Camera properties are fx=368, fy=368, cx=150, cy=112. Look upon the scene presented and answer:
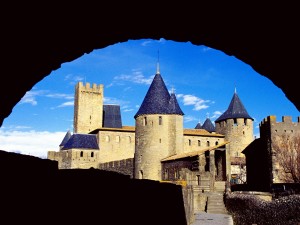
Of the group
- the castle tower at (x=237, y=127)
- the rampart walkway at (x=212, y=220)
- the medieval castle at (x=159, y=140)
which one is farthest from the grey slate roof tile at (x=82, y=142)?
the rampart walkway at (x=212, y=220)

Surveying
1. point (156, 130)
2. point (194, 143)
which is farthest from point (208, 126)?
point (156, 130)

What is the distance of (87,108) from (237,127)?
2348 cm

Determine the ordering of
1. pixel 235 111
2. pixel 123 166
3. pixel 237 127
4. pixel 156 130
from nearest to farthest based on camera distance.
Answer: pixel 156 130
pixel 123 166
pixel 237 127
pixel 235 111

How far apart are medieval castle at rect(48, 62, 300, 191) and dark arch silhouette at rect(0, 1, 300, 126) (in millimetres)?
22058

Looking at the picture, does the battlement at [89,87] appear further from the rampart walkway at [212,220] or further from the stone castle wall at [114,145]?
the rampart walkway at [212,220]

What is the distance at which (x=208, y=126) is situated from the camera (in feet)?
207

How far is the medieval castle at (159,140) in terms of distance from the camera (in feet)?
99.7

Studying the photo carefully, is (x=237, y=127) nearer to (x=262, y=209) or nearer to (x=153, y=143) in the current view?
(x=153, y=143)

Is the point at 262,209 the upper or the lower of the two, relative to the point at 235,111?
lower

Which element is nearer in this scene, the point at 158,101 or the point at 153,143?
the point at 153,143

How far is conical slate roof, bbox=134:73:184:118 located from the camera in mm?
40781

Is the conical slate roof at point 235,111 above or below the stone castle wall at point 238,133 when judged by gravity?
above

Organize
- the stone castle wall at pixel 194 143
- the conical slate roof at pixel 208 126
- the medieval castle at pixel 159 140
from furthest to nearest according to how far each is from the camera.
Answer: the conical slate roof at pixel 208 126, the stone castle wall at pixel 194 143, the medieval castle at pixel 159 140

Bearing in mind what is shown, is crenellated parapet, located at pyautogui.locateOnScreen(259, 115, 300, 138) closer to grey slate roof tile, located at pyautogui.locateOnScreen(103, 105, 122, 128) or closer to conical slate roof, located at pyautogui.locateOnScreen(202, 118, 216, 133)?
grey slate roof tile, located at pyautogui.locateOnScreen(103, 105, 122, 128)
